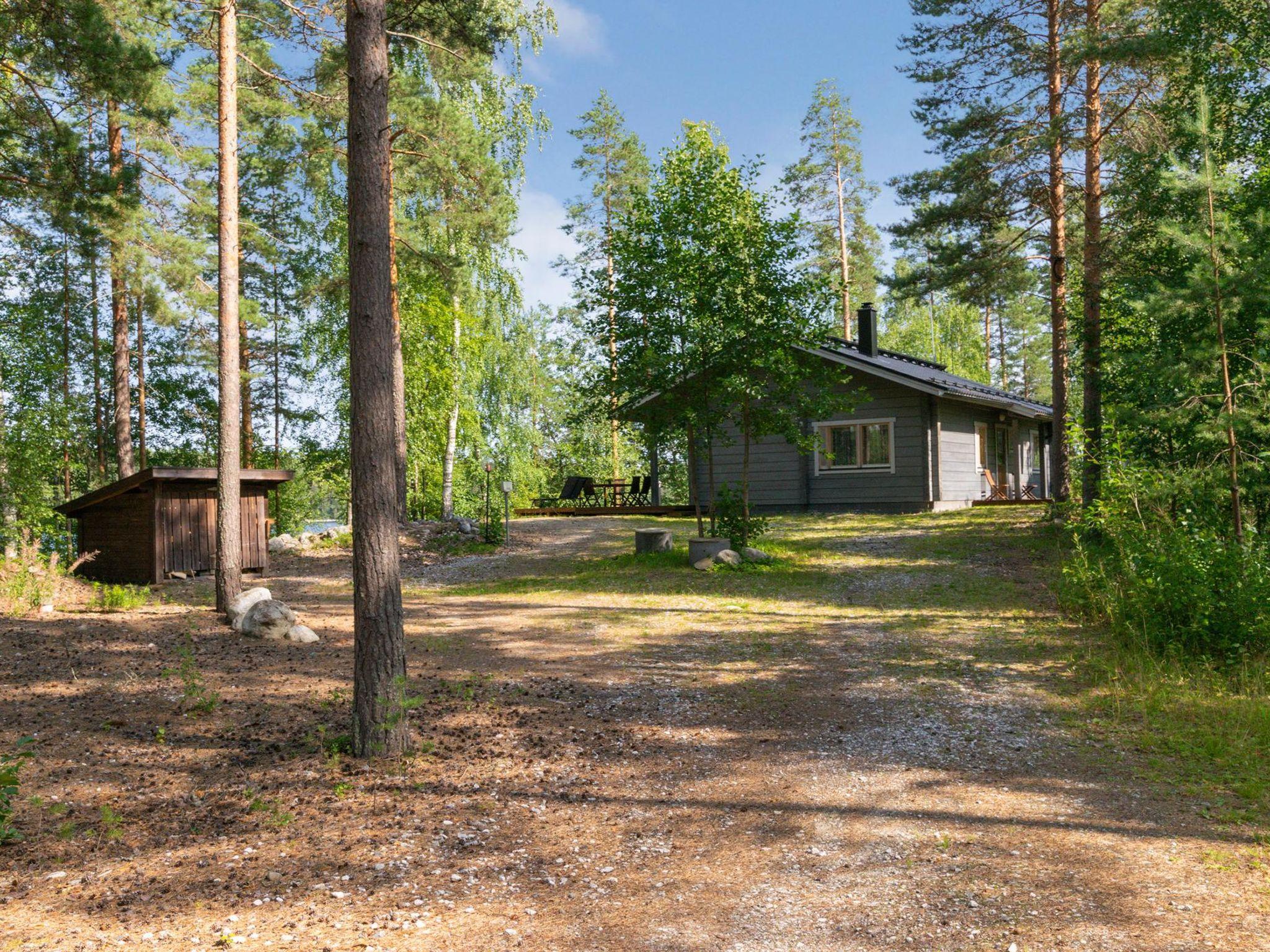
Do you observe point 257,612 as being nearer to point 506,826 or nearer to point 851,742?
point 506,826

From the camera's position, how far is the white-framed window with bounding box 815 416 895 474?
19.6 metres

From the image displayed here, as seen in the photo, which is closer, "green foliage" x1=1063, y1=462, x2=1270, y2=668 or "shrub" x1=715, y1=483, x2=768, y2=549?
"green foliage" x1=1063, y1=462, x2=1270, y2=668

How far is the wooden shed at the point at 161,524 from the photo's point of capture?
46.1 ft

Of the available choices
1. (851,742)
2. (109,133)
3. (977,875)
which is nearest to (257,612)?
(851,742)

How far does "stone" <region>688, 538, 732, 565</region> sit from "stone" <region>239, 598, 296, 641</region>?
6.68 m

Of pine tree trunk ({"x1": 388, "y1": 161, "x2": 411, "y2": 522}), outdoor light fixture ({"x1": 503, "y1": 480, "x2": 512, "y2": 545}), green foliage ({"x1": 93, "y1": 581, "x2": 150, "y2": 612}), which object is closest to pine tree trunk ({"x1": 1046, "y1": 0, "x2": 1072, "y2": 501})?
outdoor light fixture ({"x1": 503, "y1": 480, "x2": 512, "y2": 545})

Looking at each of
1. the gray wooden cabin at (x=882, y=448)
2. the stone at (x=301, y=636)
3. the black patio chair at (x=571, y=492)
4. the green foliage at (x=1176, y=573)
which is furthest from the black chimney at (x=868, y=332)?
the stone at (x=301, y=636)

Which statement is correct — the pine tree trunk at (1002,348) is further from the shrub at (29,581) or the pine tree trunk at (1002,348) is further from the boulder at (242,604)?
the shrub at (29,581)

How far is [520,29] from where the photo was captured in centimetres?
1431

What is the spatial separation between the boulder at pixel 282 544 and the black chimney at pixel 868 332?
14.0 metres

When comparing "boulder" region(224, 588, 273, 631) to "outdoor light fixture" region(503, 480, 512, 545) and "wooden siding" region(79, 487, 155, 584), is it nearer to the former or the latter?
"wooden siding" region(79, 487, 155, 584)

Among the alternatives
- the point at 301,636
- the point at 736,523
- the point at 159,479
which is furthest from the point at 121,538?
the point at 736,523

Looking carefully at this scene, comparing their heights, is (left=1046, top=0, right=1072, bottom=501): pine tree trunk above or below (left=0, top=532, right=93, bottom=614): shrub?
above

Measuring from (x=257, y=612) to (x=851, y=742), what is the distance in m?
6.31
